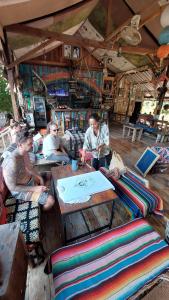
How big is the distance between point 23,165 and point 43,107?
600cm

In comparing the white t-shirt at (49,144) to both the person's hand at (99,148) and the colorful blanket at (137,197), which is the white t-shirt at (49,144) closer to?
the person's hand at (99,148)

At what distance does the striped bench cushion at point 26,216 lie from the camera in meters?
1.31

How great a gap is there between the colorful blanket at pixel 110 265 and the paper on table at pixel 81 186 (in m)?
0.40

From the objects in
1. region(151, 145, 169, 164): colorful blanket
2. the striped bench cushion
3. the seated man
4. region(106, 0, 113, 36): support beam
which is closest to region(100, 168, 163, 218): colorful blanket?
the seated man

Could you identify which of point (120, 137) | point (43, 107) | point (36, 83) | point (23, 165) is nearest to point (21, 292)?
point (23, 165)

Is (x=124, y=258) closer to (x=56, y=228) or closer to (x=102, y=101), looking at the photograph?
(x=56, y=228)

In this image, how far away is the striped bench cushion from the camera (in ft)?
4.28

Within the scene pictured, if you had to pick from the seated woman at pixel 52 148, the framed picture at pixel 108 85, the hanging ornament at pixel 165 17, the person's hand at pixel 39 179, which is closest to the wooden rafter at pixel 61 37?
the seated woman at pixel 52 148

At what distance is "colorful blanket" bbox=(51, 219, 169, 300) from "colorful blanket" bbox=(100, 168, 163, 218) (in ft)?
1.28

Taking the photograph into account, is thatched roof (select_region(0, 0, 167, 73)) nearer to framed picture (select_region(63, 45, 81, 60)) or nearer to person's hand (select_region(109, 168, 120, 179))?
framed picture (select_region(63, 45, 81, 60))

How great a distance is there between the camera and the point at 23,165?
1.84 m

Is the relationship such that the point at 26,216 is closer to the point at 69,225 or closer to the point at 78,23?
the point at 69,225

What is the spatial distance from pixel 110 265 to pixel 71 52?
808 centimetres

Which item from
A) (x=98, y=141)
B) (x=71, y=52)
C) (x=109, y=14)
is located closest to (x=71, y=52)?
(x=71, y=52)
